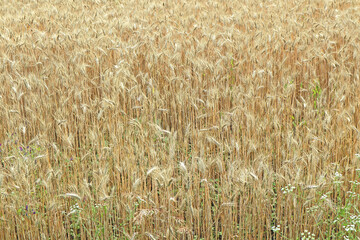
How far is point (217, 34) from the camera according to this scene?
193 inches

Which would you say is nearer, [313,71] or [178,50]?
[313,71]

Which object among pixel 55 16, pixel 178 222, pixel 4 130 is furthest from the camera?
pixel 55 16

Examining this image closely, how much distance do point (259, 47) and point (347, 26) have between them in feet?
5.23

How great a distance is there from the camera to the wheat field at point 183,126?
2.04m

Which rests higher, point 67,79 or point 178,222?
point 67,79

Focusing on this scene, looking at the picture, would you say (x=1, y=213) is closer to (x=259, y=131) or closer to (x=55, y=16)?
(x=259, y=131)

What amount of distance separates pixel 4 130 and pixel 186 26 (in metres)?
3.24

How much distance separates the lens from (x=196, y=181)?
2189 mm

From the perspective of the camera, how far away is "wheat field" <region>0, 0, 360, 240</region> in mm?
2035

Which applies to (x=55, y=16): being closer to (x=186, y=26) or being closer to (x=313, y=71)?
(x=186, y=26)

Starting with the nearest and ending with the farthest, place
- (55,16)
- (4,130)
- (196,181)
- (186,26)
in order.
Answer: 1. (196,181)
2. (4,130)
3. (186,26)
4. (55,16)

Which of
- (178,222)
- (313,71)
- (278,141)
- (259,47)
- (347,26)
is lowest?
(178,222)

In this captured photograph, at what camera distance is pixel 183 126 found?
10.8 feet

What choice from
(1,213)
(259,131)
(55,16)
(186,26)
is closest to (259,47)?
(186,26)
